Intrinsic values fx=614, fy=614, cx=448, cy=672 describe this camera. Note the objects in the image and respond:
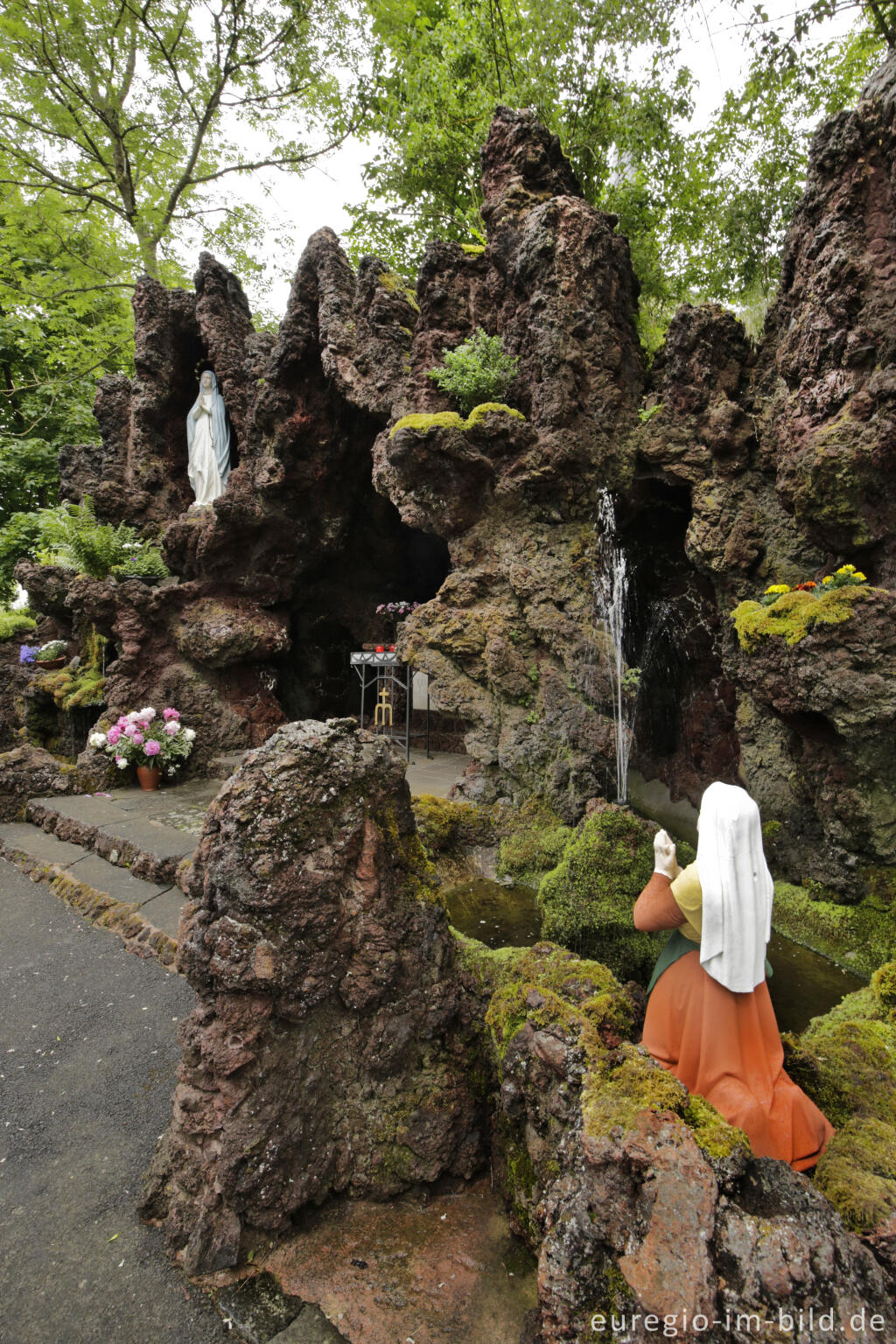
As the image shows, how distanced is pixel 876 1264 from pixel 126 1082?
3710 mm

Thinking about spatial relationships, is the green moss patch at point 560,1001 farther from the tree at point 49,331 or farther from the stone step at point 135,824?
the tree at point 49,331

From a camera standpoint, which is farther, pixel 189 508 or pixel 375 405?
pixel 189 508

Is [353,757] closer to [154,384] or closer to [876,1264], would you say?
[876,1264]

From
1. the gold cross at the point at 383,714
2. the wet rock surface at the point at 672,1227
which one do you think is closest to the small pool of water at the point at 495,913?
the wet rock surface at the point at 672,1227

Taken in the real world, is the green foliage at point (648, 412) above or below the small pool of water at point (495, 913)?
above

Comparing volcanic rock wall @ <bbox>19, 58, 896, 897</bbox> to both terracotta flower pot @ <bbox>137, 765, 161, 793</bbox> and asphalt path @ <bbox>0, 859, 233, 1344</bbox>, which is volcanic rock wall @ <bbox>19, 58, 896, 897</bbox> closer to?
terracotta flower pot @ <bbox>137, 765, 161, 793</bbox>

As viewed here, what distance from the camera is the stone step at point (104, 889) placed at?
5367 mm

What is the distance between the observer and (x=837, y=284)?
222 inches

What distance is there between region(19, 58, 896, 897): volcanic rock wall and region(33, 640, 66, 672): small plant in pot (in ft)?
10.1

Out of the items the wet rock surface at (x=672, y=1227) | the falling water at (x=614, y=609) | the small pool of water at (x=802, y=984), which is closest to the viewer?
the wet rock surface at (x=672, y=1227)

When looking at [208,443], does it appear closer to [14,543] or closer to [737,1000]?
[14,543]

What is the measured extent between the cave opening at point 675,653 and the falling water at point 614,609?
62 cm

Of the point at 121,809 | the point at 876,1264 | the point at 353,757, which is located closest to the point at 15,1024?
the point at 353,757

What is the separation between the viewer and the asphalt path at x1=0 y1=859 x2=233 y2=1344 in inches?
87.3
